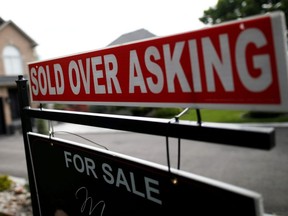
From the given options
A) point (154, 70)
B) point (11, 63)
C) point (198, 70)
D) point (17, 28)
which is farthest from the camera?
point (11, 63)

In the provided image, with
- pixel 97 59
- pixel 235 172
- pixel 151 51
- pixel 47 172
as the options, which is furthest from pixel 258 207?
pixel 235 172

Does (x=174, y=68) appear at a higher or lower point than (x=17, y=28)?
lower

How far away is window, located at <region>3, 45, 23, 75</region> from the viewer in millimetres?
21117

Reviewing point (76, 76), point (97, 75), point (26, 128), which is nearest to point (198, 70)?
point (97, 75)

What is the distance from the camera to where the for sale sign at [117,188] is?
101 centimetres

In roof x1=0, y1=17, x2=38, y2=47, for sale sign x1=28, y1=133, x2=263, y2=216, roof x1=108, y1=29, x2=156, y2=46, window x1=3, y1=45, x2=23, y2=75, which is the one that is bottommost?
for sale sign x1=28, y1=133, x2=263, y2=216

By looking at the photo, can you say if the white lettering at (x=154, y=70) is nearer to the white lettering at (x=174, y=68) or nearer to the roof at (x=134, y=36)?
the white lettering at (x=174, y=68)

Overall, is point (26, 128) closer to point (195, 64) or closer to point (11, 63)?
point (195, 64)

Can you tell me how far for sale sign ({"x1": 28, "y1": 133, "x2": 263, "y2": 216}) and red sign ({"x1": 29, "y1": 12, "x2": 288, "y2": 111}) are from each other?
0.28 meters

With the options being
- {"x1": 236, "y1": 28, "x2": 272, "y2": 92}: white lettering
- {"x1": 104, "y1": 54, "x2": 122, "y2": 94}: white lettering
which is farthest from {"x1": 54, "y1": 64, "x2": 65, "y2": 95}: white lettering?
{"x1": 236, "y1": 28, "x2": 272, "y2": 92}: white lettering

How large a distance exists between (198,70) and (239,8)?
4.39ft

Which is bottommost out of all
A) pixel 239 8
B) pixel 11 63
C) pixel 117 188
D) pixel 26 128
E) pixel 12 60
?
pixel 117 188

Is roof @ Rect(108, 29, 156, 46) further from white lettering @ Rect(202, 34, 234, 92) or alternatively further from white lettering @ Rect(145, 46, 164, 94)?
white lettering @ Rect(202, 34, 234, 92)

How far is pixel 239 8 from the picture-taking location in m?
2.18
